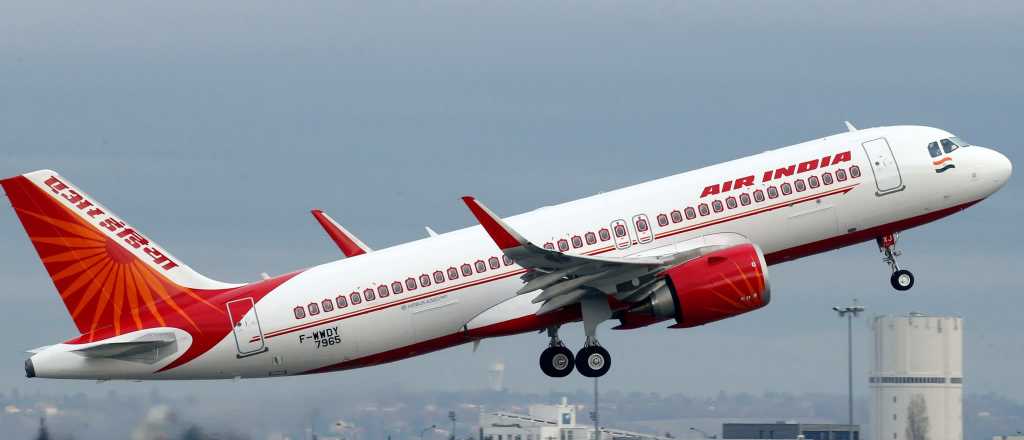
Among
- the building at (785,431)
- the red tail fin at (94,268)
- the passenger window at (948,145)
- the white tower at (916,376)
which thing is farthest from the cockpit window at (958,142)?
the white tower at (916,376)

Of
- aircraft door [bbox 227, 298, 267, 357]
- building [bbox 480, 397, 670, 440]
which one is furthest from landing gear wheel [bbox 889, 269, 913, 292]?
building [bbox 480, 397, 670, 440]

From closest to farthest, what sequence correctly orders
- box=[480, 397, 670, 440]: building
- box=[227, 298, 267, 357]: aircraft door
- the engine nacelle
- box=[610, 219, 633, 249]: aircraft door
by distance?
1. the engine nacelle
2. box=[227, 298, 267, 357]: aircraft door
3. box=[610, 219, 633, 249]: aircraft door
4. box=[480, 397, 670, 440]: building

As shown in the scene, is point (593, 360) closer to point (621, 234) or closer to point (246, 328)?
point (621, 234)

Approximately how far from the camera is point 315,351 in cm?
6241

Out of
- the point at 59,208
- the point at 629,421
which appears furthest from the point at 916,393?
the point at 59,208

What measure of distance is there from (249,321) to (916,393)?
131638 millimetres

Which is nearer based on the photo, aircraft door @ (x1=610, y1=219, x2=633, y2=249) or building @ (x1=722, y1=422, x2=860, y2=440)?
aircraft door @ (x1=610, y1=219, x2=633, y2=249)

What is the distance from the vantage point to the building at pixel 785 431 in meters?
147

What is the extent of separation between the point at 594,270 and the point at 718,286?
4279 millimetres

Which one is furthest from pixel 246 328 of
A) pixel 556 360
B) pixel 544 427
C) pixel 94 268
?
pixel 544 427

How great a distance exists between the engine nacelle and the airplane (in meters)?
0.14

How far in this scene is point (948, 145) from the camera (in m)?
65.2

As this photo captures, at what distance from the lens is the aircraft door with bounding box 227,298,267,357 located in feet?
204

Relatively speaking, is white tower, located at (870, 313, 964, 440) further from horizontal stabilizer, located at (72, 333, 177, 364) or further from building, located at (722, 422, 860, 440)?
horizontal stabilizer, located at (72, 333, 177, 364)
